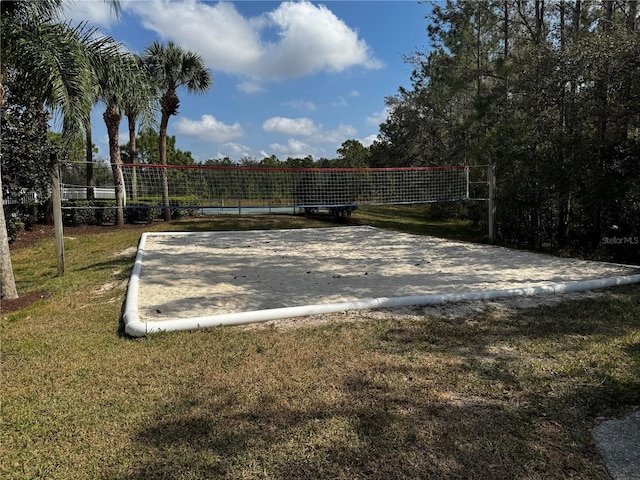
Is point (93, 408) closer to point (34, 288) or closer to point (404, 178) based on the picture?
point (34, 288)

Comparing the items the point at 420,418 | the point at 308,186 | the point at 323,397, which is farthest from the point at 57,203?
the point at 308,186

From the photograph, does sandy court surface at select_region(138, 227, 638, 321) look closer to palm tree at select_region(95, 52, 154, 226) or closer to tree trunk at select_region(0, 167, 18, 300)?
tree trunk at select_region(0, 167, 18, 300)

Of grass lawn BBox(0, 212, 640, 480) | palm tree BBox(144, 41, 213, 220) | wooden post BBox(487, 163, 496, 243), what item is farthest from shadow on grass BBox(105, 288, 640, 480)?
palm tree BBox(144, 41, 213, 220)

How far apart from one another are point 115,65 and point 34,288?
3698 mm

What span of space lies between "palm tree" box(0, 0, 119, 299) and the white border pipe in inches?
88.3

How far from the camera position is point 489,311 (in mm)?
4348

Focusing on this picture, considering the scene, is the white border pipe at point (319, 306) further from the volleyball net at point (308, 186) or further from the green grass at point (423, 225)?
the volleyball net at point (308, 186)

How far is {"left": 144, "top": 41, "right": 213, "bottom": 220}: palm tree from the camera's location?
15.9 metres

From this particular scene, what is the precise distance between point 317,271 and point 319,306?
2.33m

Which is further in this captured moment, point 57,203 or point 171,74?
point 171,74

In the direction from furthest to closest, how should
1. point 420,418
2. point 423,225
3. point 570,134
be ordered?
point 423,225, point 570,134, point 420,418

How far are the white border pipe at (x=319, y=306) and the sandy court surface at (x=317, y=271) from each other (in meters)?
0.28

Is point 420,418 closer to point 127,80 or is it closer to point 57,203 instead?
point 57,203

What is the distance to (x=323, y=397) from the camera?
8.48ft
